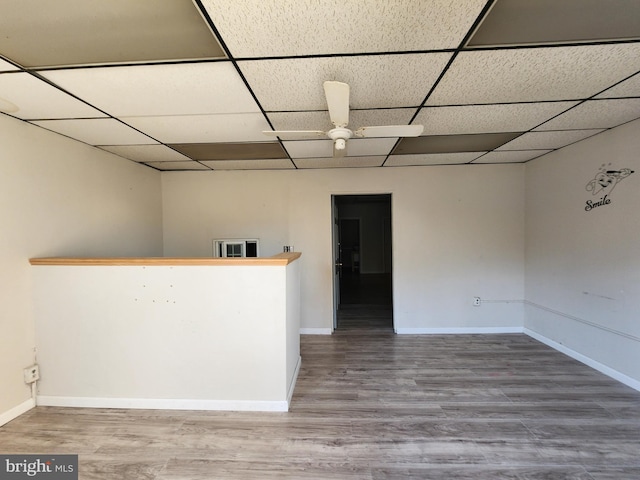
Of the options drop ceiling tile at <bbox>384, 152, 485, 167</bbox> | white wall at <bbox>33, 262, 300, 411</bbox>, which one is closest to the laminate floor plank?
white wall at <bbox>33, 262, 300, 411</bbox>

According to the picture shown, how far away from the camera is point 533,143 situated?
3162mm

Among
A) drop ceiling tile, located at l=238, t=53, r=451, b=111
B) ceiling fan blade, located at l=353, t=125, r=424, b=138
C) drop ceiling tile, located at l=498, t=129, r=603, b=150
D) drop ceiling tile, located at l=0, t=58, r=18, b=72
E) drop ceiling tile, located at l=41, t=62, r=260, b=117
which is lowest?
ceiling fan blade, located at l=353, t=125, r=424, b=138

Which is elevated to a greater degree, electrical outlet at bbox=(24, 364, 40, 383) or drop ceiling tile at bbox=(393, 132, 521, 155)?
drop ceiling tile at bbox=(393, 132, 521, 155)

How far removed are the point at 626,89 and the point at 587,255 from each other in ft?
5.88

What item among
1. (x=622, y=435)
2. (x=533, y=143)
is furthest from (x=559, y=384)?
(x=533, y=143)

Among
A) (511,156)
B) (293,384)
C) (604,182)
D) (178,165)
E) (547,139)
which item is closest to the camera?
(293,384)

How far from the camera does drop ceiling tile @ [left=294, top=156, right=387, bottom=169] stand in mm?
3674

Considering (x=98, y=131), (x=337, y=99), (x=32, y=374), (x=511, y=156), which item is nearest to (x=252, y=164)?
(x=98, y=131)

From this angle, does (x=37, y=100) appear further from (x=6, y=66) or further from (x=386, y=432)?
(x=386, y=432)

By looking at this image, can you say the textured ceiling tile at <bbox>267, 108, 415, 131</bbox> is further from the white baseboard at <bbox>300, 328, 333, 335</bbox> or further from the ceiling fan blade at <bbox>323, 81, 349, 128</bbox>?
the white baseboard at <bbox>300, 328, 333, 335</bbox>

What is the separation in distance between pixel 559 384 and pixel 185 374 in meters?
3.46

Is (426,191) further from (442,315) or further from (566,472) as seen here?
(566,472)

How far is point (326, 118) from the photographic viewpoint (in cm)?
239

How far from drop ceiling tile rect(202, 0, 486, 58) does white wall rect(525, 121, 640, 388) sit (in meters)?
2.53
